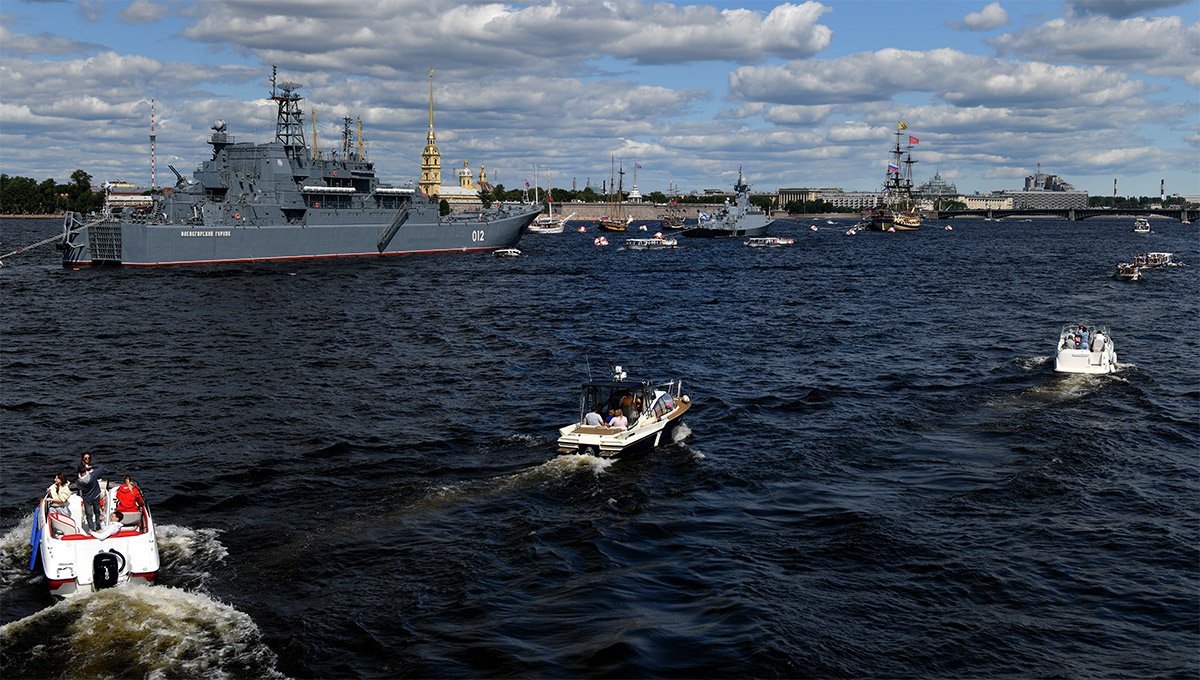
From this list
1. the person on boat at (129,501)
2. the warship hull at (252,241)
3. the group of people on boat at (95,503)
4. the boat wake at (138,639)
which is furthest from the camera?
the warship hull at (252,241)

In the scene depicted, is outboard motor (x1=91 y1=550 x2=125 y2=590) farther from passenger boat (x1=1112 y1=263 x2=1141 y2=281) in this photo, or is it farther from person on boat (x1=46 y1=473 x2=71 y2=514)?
passenger boat (x1=1112 y1=263 x2=1141 y2=281)

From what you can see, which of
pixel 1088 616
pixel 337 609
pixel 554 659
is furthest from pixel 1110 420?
pixel 337 609

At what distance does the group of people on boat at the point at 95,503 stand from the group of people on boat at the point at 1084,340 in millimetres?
39156

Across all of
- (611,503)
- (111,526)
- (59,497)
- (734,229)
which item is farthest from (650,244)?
(111,526)

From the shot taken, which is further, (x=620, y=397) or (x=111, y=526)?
(x=620, y=397)

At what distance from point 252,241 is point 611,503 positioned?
84.9m

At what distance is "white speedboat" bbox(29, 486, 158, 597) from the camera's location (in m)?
19.2

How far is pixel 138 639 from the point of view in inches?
704

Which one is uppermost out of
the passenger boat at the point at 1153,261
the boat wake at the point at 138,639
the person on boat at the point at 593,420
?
the passenger boat at the point at 1153,261

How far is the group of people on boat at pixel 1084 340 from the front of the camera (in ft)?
138

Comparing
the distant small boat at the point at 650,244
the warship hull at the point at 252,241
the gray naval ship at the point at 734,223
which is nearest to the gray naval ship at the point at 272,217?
the warship hull at the point at 252,241

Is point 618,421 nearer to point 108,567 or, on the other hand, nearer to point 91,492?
point 91,492

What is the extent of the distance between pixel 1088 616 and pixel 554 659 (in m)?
11.4

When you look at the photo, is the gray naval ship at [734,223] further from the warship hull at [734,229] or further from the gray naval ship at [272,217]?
the gray naval ship at [272,217]
